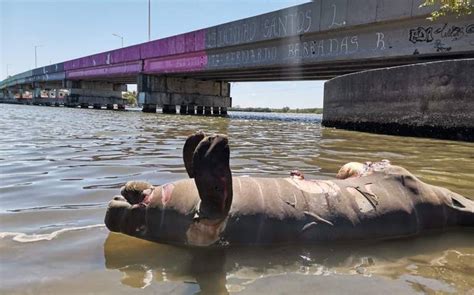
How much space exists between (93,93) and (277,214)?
6570cm

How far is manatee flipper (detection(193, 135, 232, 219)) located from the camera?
233 centimetres

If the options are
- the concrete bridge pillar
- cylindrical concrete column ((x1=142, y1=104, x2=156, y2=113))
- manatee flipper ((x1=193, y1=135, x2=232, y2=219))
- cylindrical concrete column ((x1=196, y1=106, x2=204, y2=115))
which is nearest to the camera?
manatee flipper ((x1=193, y1=135, x2=232, y2=219))

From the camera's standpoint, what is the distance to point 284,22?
24.6 m

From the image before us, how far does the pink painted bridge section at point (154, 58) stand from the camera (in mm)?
33594

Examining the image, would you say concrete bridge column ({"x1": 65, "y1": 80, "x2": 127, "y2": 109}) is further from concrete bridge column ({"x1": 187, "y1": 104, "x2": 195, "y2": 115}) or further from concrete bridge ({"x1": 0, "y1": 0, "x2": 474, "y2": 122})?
concrete bridge column ({"x1": 187, "y1": 104, "x2": 195, "y2": 115})

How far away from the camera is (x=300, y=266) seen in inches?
93.9

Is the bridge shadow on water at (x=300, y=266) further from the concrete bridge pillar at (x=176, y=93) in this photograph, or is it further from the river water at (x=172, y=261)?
the concrete bridge pillar at (x=176, y=93)

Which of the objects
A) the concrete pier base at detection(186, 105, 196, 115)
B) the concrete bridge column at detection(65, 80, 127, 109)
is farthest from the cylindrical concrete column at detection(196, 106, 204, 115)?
the concrete bridge column at detection(65, 80, 127, 109)

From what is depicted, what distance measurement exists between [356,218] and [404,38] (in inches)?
706

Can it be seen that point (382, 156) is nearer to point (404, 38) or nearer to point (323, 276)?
point (323, 276)

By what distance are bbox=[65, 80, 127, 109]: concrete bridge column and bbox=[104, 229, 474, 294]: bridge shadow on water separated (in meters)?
63.0

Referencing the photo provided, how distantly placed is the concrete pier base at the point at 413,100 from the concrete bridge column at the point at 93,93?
51.9 m

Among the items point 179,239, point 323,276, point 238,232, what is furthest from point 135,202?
point 323,276

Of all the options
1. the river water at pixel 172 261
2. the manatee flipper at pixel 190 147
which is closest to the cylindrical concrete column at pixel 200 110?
the river water at pixel 172 261
